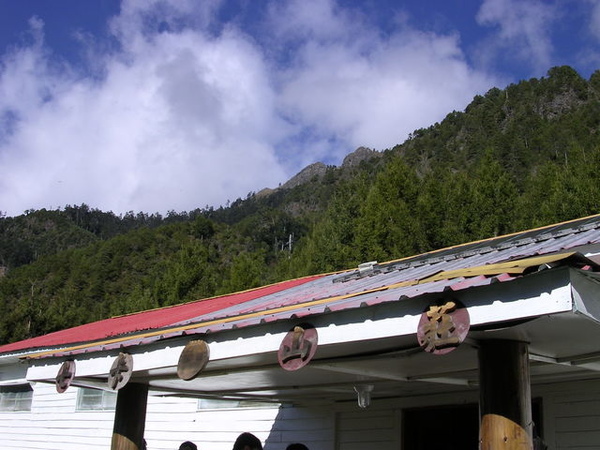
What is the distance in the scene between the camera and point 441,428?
289 inches

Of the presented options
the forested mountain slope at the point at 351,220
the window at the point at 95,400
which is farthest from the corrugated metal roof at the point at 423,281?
the forested mountain slope at the point at 351,220

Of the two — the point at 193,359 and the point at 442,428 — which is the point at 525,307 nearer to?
the point at 193,359

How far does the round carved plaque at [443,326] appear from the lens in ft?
10.5

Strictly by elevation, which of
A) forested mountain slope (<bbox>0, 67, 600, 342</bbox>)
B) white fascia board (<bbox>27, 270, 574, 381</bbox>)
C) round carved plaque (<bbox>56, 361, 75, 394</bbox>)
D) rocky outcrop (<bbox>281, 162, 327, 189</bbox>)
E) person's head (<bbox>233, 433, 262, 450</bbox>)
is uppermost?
rocky outcrop (<bbox>281, 162, 327, 189</bbox>)

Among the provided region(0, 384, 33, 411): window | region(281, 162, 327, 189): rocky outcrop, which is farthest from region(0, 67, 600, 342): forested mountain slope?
region(281, 162, 327, 189): rocky outcrop

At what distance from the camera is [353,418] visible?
26.9ft

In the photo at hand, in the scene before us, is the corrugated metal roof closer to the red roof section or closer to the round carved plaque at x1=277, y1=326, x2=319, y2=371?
the round carved plaque at x1=277, y1=326, x2=319, y2=371

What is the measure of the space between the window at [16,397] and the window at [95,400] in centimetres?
174

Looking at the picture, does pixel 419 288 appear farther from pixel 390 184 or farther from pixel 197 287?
pixel 197 287

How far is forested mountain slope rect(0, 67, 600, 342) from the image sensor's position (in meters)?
22.9

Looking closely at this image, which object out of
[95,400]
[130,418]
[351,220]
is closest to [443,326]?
[130,418]

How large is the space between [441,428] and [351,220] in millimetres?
18713

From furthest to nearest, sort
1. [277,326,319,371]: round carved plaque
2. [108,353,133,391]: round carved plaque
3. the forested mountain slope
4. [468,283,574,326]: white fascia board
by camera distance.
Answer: the forested mountain slope, [108,353,133,391]: round carved plaque, [277,326,319,371]: round carved plaque, [468,283,574,326]: white fascia board

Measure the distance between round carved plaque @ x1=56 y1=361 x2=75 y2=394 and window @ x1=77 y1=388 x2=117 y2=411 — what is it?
582 centimetres
